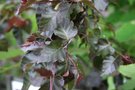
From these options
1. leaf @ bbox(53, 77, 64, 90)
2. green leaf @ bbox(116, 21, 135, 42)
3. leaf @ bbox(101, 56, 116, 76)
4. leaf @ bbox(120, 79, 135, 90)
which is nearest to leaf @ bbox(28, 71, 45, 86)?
leaf @ bbox(53, 77, 64, 90)

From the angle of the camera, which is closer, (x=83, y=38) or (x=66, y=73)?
(x=66, y=73)

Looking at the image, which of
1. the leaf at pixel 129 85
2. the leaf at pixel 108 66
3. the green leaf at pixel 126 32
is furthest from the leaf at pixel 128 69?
the green leaf at pixel 126 32

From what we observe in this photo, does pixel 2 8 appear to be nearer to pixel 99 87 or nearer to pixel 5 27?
pixel 5 27

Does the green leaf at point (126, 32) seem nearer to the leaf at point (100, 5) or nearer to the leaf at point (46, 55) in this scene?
the leaf at point (100, 5)

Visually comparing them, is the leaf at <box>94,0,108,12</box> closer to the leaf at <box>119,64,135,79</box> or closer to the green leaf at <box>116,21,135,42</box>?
the leaf at <box>119,64,135,79</box>

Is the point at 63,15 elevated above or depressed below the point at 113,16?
above

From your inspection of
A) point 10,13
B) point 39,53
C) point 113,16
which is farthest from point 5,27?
point 39,53
